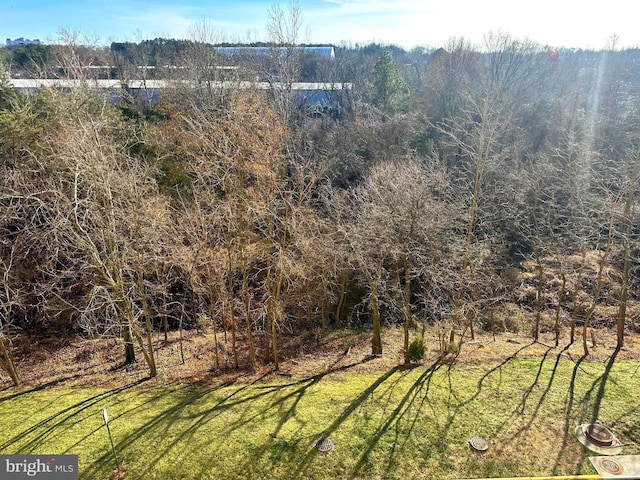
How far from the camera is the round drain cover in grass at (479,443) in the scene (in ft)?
24.2

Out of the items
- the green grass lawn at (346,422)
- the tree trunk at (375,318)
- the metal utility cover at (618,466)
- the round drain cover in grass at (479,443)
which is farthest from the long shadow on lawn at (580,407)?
the tree trunk at (375,318)

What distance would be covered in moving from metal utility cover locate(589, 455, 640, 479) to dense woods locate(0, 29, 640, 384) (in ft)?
14.3

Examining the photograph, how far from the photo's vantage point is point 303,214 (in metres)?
13.1

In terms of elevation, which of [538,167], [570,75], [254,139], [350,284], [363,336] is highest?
[570,75]

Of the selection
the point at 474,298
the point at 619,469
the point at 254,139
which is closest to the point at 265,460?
the point at 619,469

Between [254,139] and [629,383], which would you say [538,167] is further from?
[254,139]

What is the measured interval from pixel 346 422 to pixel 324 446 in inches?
35.1

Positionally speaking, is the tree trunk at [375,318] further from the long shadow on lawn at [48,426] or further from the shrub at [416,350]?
the long shadow on lawn at [48,426]

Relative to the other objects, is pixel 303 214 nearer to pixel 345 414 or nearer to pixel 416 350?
pixel 416 350

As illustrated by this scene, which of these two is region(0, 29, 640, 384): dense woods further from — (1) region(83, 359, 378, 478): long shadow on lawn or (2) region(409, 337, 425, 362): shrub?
(1) region(83, 359, 378, 478): long shadow on lawn

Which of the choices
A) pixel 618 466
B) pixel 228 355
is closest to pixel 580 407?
pixel 618 466

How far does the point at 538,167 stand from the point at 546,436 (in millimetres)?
12600

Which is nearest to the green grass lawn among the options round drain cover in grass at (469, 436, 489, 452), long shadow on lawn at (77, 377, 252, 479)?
long shadow on lawn at (77, 377, 252, 479)

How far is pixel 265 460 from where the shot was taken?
7184 millimetres
